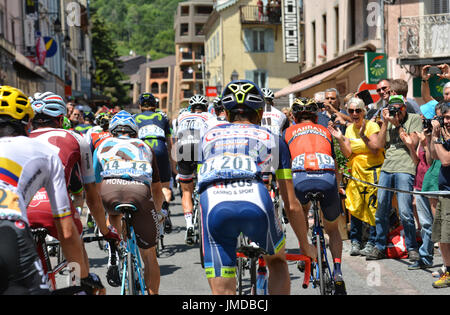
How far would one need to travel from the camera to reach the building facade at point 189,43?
108625 mm

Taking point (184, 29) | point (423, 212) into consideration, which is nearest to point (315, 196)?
point (423, 212)

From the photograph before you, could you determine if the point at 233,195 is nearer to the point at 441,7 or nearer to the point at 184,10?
the point at 441,7

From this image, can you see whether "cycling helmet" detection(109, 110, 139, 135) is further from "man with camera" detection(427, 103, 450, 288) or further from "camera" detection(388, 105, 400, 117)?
"camera" detection(388, 105, 400, 117)

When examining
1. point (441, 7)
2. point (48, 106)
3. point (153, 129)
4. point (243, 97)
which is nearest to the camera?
point (243, 97)

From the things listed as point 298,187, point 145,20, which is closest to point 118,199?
point 298,187

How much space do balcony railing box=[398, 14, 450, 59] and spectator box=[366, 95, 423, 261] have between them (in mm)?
15621

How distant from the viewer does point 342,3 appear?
3011cm

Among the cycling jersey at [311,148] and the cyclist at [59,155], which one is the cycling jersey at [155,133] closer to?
the cycling jersey at [311,148]

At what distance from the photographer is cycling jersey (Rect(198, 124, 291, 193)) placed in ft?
15.5

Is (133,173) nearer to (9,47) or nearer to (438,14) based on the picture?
(438,14)

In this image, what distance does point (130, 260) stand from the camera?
598 cm

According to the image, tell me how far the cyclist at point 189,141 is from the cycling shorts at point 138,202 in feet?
14.2

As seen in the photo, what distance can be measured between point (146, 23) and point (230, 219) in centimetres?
18275

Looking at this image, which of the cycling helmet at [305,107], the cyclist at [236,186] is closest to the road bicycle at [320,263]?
the cycling helmet at [305,107]
